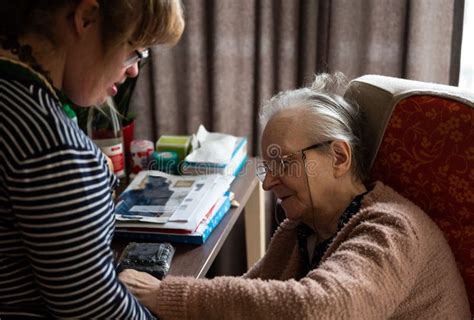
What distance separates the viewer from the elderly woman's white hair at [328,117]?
136cm

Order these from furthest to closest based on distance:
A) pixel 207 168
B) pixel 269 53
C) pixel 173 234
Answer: pixel 269 53, pixel 207 168, pixel 173 234

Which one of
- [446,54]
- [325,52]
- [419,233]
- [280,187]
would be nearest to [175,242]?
[280,187]

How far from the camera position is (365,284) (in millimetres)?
1080

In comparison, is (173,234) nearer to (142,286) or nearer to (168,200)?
(168,200)

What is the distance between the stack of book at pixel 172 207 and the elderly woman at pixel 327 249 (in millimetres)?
190

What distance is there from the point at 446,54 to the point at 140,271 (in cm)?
150

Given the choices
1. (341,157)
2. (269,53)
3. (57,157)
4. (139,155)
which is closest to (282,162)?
(341,157)

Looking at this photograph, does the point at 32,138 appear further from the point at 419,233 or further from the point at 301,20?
the point at 301,20

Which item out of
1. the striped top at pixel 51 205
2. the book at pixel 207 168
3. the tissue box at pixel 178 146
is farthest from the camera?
the tissue box at pixel 178 146

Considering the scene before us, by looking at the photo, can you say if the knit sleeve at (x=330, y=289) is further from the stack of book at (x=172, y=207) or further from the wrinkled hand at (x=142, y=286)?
Answer: the stack of book at (x=172, y=207)

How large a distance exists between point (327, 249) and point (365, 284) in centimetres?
25

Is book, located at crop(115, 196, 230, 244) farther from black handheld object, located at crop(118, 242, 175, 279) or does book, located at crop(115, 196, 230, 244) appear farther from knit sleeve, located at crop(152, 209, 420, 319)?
knit sleeve, located at crop(152, 209, 420, 319)

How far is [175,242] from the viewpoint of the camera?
1.53 m

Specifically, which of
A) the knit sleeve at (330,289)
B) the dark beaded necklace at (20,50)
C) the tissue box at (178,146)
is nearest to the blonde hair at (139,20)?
the dark beaded necklace at (20,50)
